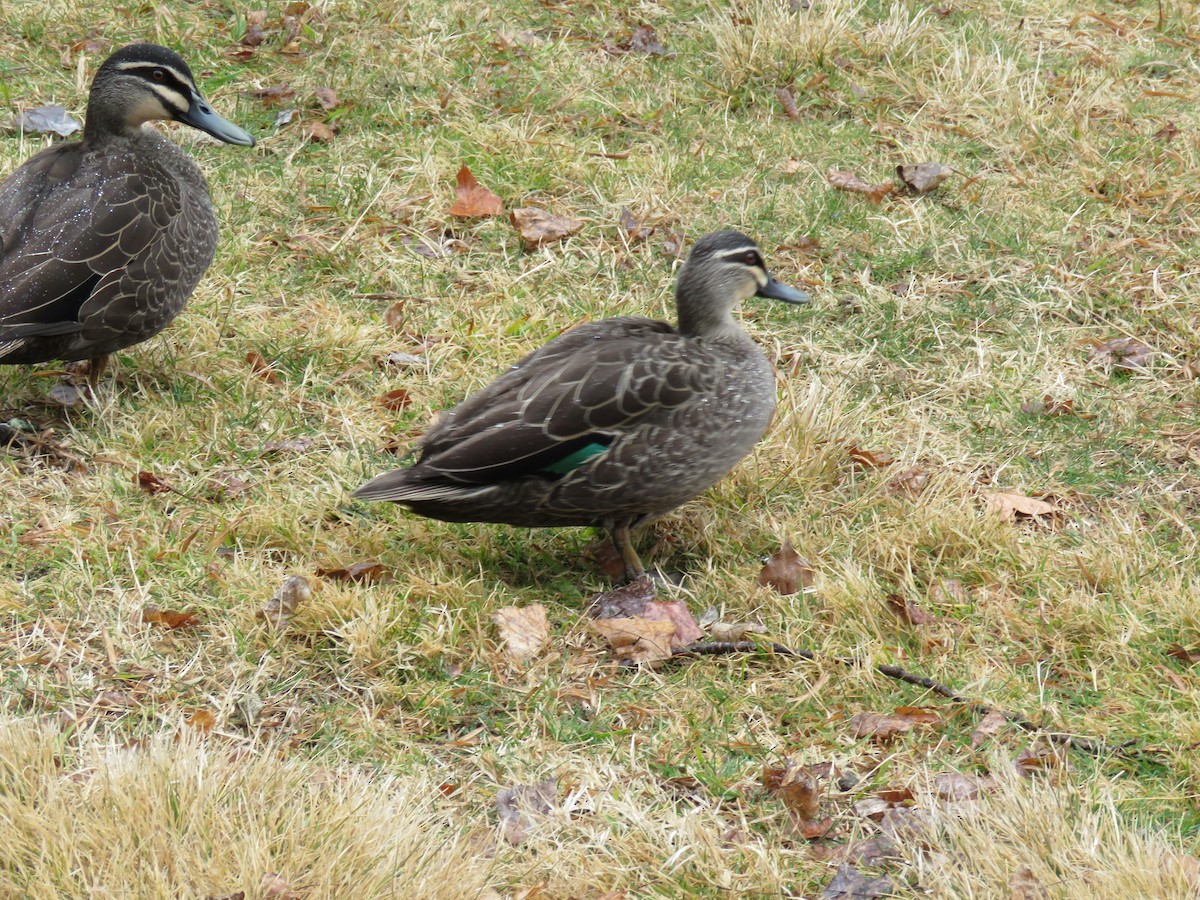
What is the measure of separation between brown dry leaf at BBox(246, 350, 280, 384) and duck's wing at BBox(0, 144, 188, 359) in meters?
0.49

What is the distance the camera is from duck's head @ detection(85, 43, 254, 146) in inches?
220

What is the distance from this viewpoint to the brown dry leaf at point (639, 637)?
14.0 ft

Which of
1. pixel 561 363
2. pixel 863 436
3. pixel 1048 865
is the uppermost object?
pixel 561 363

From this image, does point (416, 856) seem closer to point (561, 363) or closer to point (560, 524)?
point (560, 524)

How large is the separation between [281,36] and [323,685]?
4.97 meters

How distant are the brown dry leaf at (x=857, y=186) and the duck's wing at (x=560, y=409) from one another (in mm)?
2622

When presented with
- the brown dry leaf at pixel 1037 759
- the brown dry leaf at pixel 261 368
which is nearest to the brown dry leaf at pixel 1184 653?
the brown dry leaf at pixel 1037 759

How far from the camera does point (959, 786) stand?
3.71 metres

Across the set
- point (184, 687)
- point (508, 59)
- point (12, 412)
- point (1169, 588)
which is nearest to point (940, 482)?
point (1169, 588)

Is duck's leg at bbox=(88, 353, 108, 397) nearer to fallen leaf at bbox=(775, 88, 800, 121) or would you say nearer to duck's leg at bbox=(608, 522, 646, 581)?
duck's leg at bbox=(608, 522, 646, 581)

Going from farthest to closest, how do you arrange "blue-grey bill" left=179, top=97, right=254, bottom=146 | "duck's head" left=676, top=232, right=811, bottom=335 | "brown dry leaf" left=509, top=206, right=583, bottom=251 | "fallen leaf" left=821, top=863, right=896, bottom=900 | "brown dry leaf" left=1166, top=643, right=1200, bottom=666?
"brown dry leaf" left=509, top=206, right=583, bottom=251 → "blue-grey bill" left=179, top=97, right=254, bottom=146 → "duck's head" left=676, top=232, right=811, bottom=335 → "brown dry leaf" left=1166, top=643, right=1200, bottom=666 → "fallen leaf" left=821, top=863, right=896, bottom=900

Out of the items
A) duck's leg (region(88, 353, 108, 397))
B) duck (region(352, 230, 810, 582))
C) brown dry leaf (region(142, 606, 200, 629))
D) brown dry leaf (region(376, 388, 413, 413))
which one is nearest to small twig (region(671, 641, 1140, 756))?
duck (region(352, 230, 810, 582))

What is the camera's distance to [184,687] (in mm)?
4047

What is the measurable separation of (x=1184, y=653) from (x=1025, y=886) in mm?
1318
